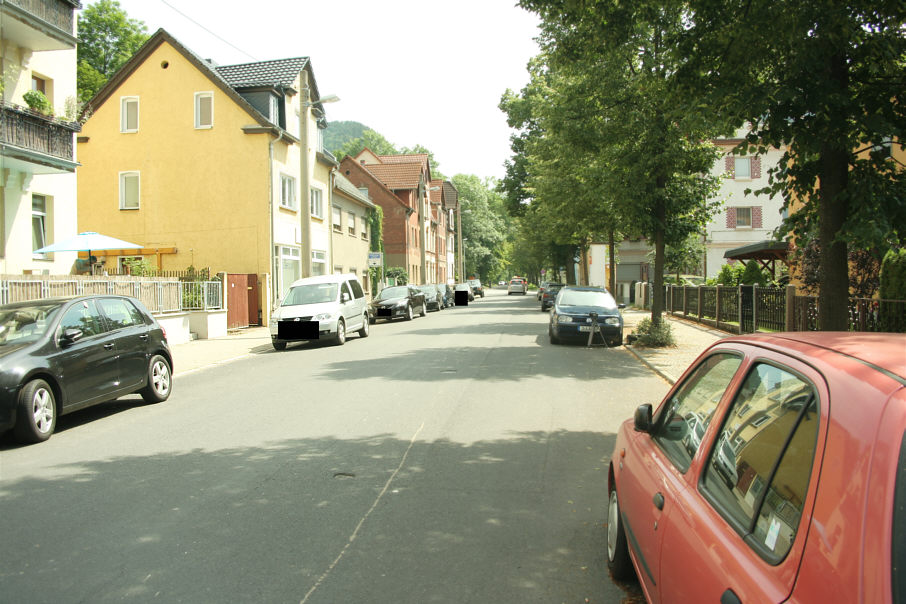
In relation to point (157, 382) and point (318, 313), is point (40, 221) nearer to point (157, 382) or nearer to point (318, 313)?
point (318, 313)

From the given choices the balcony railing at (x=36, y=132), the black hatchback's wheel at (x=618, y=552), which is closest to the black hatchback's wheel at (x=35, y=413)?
the black hatchback's wheel at (x=618, y=552)

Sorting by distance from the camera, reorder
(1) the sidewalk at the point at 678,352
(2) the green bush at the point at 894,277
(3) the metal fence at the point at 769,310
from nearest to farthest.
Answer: (3) the metal fence at the point at 769,310 → (2) the green bush at the point at 894,277 → (1) the sidewalk at the point at 678,352

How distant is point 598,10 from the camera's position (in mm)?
7742

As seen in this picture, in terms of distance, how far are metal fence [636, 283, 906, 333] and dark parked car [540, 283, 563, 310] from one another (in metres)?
9.93

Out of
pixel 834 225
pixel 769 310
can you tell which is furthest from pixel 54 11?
pixel 769 310

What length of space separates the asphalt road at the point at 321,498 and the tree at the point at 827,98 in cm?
317

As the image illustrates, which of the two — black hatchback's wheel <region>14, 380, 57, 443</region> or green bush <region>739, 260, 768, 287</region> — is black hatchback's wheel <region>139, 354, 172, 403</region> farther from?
green bush <region>739, 260, 768, 287</region>

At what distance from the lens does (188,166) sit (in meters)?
25.2

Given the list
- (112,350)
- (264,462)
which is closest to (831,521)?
(264,462)

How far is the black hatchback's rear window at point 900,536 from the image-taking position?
1347 mm

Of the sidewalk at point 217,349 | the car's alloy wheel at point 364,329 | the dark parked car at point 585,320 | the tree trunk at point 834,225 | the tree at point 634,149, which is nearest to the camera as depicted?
the tree trunk at point 834,225

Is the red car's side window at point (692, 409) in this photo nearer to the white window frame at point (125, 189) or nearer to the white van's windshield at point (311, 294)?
the white van's windshield at point (311, 294)

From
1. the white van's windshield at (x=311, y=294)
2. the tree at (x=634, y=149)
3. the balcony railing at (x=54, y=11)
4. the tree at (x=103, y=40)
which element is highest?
the tree at (x=103, y=40)

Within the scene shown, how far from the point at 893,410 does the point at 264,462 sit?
530 cm
